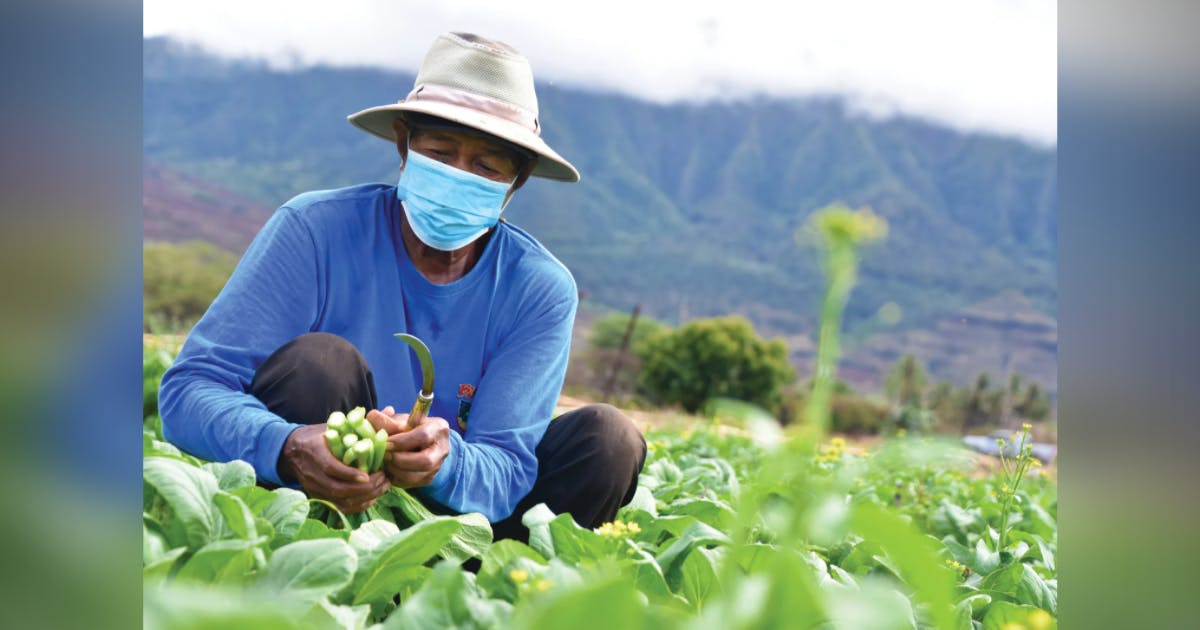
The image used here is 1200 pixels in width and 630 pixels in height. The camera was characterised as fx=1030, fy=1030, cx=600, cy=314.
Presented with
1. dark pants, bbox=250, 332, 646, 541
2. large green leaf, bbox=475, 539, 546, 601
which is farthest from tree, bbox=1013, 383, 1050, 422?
large green leaf, bbox=475, 539, 546, 601

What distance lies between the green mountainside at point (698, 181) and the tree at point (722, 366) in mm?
13201

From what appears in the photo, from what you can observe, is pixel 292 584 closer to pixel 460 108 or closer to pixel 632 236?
pixel 460 108

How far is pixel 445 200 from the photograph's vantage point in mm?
2008

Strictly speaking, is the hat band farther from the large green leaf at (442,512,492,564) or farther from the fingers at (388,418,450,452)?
the large green leaf at (442,512,492,564)

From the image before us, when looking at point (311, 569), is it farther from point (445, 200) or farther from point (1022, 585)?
point (1022, 585)

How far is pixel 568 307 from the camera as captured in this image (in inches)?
90.8

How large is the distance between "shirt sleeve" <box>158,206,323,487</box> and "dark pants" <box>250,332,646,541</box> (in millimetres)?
58

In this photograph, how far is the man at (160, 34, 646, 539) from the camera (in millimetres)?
1786

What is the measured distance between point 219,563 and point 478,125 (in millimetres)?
1039

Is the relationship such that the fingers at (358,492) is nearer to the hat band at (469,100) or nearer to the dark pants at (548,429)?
the dark pants at (548,429)

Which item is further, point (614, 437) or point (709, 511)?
point (614, 437)

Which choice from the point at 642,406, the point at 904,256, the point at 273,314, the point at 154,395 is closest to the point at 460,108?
the point at 273,314

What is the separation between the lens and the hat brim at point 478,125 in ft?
6.37

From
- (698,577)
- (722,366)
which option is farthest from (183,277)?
(698,577)
